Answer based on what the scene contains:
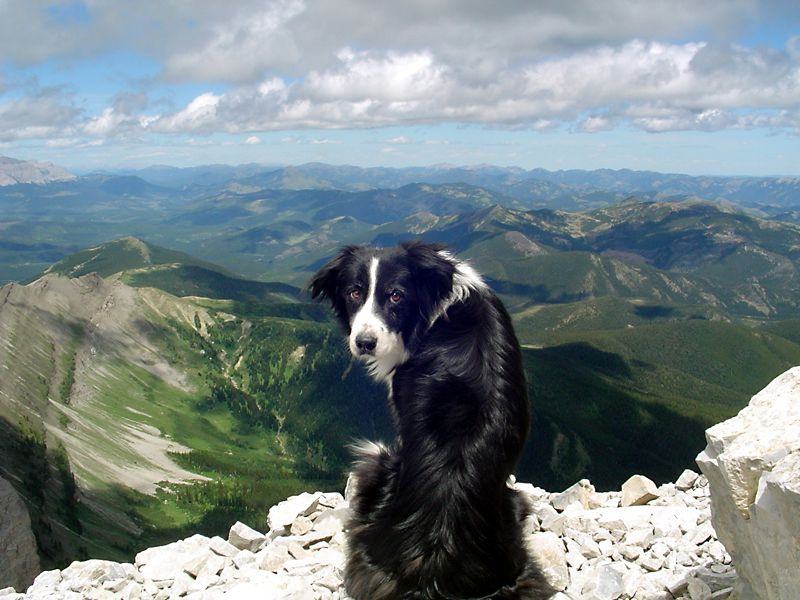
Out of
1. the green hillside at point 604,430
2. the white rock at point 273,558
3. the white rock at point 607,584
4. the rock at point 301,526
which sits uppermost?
the white rock at point 607,584

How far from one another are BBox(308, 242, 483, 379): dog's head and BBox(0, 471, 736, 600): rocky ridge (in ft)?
11.4

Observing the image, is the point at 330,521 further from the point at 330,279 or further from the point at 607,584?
the point at 607,584

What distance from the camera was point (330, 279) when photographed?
9.42 m

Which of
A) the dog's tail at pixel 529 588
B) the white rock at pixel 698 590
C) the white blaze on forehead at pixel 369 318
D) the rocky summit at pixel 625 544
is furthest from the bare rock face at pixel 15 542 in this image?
the white rock at pixel 698 590

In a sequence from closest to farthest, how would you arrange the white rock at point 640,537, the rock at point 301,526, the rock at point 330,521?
the white rock at point 640,537, the rock at point 330,521, the rock at point 301,526

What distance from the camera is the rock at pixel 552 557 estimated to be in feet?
27.0

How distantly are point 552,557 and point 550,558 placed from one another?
0.04 m

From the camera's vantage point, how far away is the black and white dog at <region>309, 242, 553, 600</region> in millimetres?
6617

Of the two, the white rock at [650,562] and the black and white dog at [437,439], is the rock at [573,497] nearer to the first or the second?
the white rock at [650,562]

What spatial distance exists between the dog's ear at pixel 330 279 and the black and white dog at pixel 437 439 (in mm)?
270

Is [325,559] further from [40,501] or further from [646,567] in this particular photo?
[40,501]

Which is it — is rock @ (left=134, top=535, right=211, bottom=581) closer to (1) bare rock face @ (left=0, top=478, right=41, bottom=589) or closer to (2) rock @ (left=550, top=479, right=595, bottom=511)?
(2) rock @ (left=550, top=479, right=595, bottom=511)

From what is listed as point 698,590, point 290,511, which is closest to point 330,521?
point 290,511

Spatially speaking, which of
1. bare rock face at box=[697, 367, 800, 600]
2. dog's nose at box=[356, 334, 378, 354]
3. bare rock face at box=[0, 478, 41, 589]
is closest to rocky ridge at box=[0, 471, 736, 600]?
bare rock face at box=[697, 367, 800, 600]
